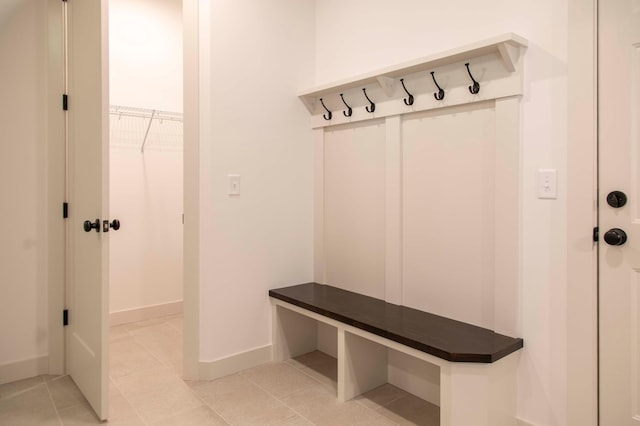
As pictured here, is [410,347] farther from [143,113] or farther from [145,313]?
[143,113]

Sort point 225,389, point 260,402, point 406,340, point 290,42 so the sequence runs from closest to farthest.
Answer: point 406,340, point 260,402, point 225,389, point 290,42

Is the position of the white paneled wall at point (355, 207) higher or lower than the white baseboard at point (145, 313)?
higher

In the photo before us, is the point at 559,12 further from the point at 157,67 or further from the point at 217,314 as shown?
the point at 157,67

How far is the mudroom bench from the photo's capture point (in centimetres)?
→ 169

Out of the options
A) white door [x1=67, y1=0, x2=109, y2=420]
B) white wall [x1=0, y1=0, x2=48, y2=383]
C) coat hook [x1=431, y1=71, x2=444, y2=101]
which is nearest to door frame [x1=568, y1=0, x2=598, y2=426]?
coat hook [x1=431, y1=71, x2=444, y2=101]

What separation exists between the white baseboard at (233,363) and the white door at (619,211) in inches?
71.0

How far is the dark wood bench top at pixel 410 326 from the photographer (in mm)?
1715

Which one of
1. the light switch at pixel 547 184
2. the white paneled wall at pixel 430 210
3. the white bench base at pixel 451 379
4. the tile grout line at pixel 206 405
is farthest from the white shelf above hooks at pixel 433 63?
the tile grout line at pixel 206 405

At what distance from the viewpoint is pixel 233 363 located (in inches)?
101

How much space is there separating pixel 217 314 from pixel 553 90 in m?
2.05

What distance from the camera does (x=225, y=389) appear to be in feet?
7.73

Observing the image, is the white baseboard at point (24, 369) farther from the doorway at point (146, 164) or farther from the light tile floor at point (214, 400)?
the doorway at point (146, 164)

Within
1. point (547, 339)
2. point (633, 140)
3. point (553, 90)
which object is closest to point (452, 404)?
point (547, 339)

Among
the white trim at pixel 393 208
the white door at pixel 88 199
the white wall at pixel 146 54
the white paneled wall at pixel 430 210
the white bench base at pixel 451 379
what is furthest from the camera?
the white wall at pixel 146 54
